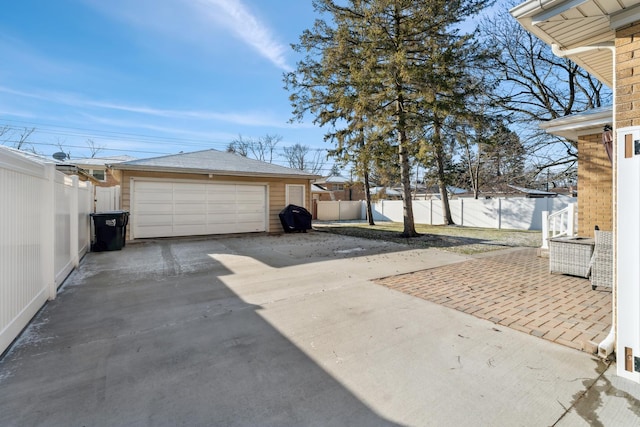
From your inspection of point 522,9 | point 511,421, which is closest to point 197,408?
point 511,421

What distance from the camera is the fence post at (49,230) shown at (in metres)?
4.00

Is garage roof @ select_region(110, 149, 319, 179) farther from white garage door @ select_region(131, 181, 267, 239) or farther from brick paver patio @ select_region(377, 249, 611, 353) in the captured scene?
brick paver patio @ select_region(377, 249, 611, 353)

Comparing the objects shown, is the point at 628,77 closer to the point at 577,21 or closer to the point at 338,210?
the point at 577,21

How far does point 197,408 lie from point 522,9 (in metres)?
4.31

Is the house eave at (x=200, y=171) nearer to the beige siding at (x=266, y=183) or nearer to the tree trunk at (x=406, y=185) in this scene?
the beige siding at (x=266, y=183)

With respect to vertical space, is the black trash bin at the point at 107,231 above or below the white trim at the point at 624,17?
below

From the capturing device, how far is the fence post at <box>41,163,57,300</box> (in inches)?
158

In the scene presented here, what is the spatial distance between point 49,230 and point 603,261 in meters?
8.04

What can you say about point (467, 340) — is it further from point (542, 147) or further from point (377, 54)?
point (542, 147)

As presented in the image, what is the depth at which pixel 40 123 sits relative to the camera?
82.1ft

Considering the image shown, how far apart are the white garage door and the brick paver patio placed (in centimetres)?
798

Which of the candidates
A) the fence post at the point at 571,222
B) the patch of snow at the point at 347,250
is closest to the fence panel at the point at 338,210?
the patch of snow at the point at 347,250

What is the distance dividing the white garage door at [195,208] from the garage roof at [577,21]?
10412mm

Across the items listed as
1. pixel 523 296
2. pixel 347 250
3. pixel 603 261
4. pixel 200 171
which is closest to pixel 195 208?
pixel 200 171
